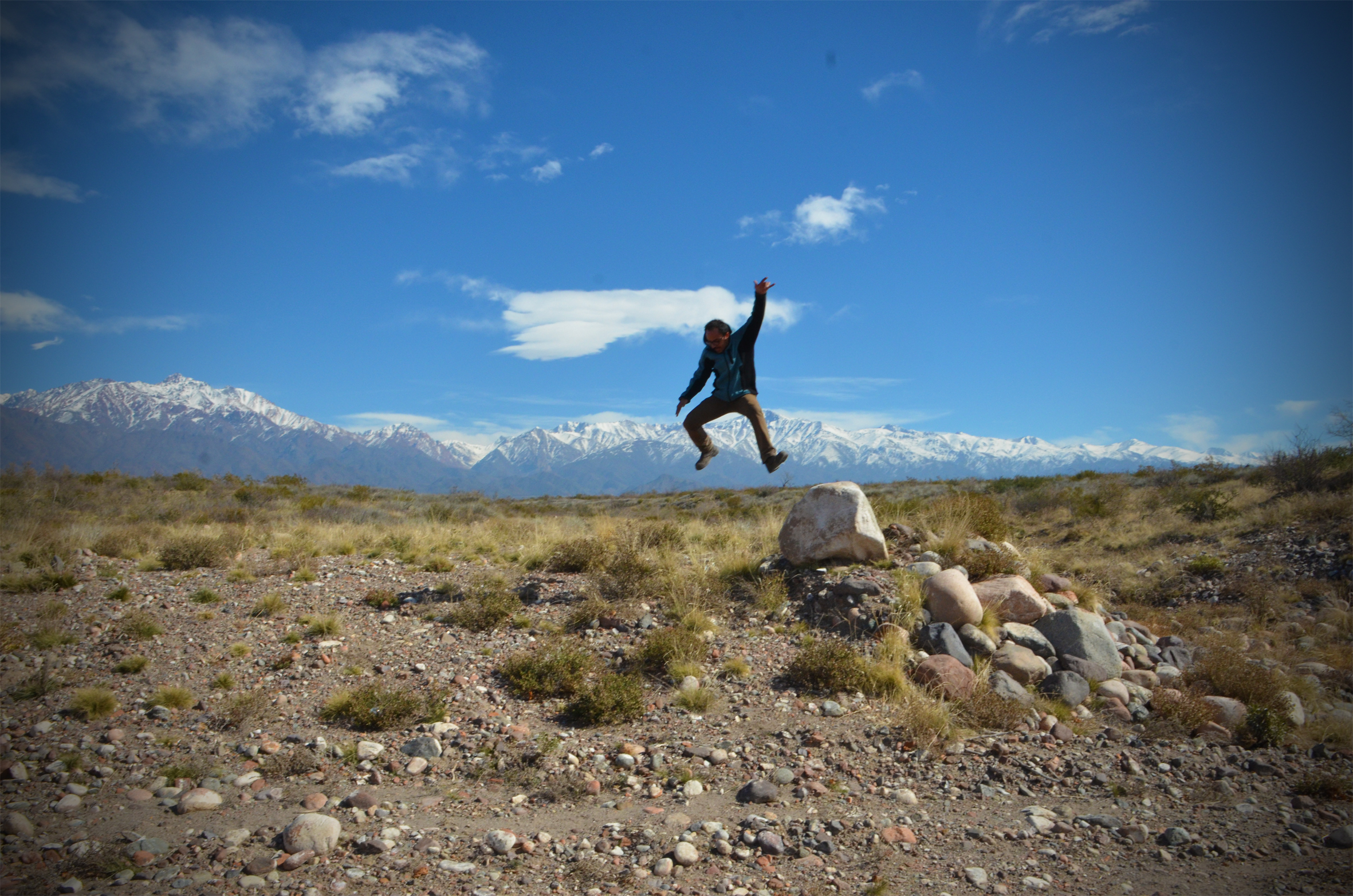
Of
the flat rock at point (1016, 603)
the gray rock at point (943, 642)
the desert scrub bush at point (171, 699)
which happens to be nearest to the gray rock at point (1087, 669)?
the flat rock at point (1016, 603)

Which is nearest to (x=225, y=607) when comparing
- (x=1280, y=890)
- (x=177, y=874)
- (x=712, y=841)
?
(x=177, y=874)

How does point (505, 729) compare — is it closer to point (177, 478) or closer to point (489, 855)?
point (489, 855)

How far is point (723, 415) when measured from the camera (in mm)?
9289

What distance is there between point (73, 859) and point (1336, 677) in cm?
1532

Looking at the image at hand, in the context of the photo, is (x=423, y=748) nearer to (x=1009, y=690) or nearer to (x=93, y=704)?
(x=93, y=704)

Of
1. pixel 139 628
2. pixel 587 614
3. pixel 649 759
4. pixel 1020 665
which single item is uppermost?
pixel 587 614

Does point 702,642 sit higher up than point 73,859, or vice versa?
point 702,642

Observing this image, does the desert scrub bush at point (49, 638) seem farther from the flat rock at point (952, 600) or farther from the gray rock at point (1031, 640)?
the gray rock at point (1031, 640)

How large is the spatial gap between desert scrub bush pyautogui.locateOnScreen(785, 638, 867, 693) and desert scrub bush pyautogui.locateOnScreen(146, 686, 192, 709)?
22.8 feet

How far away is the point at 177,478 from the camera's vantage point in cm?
3025

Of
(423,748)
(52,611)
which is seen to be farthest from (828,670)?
(52,611)

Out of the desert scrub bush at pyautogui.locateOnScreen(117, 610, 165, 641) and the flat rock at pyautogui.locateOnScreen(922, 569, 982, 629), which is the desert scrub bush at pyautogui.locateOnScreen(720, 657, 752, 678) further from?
the desert scrub bush at pyautogui.locateOnScreen(117, 610, 165, 641)

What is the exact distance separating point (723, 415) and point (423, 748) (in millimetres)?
5529

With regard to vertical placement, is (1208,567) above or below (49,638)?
above
